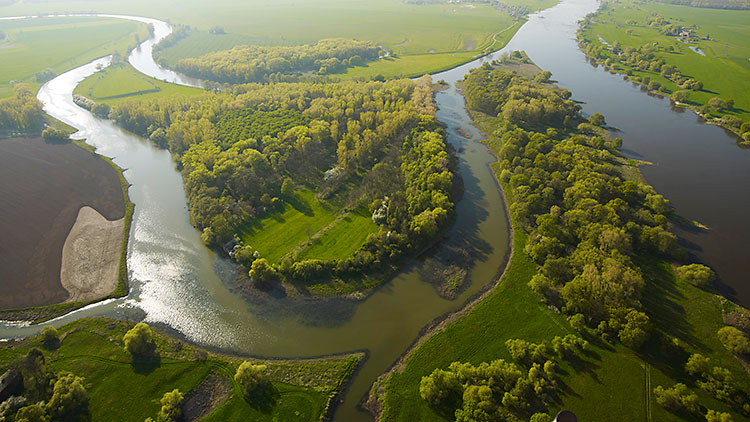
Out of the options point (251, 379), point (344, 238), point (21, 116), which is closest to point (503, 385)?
point (251, 379)

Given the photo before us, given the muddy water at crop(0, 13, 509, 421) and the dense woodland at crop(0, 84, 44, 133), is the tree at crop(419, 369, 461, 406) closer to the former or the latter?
the muddy water at crop(0, 13, 509, 421)

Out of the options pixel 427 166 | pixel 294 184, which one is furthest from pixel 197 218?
pixel 427 166

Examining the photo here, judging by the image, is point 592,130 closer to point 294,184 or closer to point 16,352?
point 294,184

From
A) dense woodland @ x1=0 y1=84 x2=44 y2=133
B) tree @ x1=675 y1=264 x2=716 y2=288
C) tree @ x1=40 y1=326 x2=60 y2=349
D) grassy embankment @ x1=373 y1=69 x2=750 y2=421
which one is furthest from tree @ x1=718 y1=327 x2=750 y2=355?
dense woodland @ x1=0 y1=84 x2=44 y2=133

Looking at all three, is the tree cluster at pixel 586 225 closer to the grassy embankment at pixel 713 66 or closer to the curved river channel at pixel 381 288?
the curved river channel at pixel 381 288

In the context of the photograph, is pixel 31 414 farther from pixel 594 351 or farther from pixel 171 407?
pixel 594 351

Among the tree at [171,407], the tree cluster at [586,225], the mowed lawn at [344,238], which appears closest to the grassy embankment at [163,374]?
the tree at [171,407]
